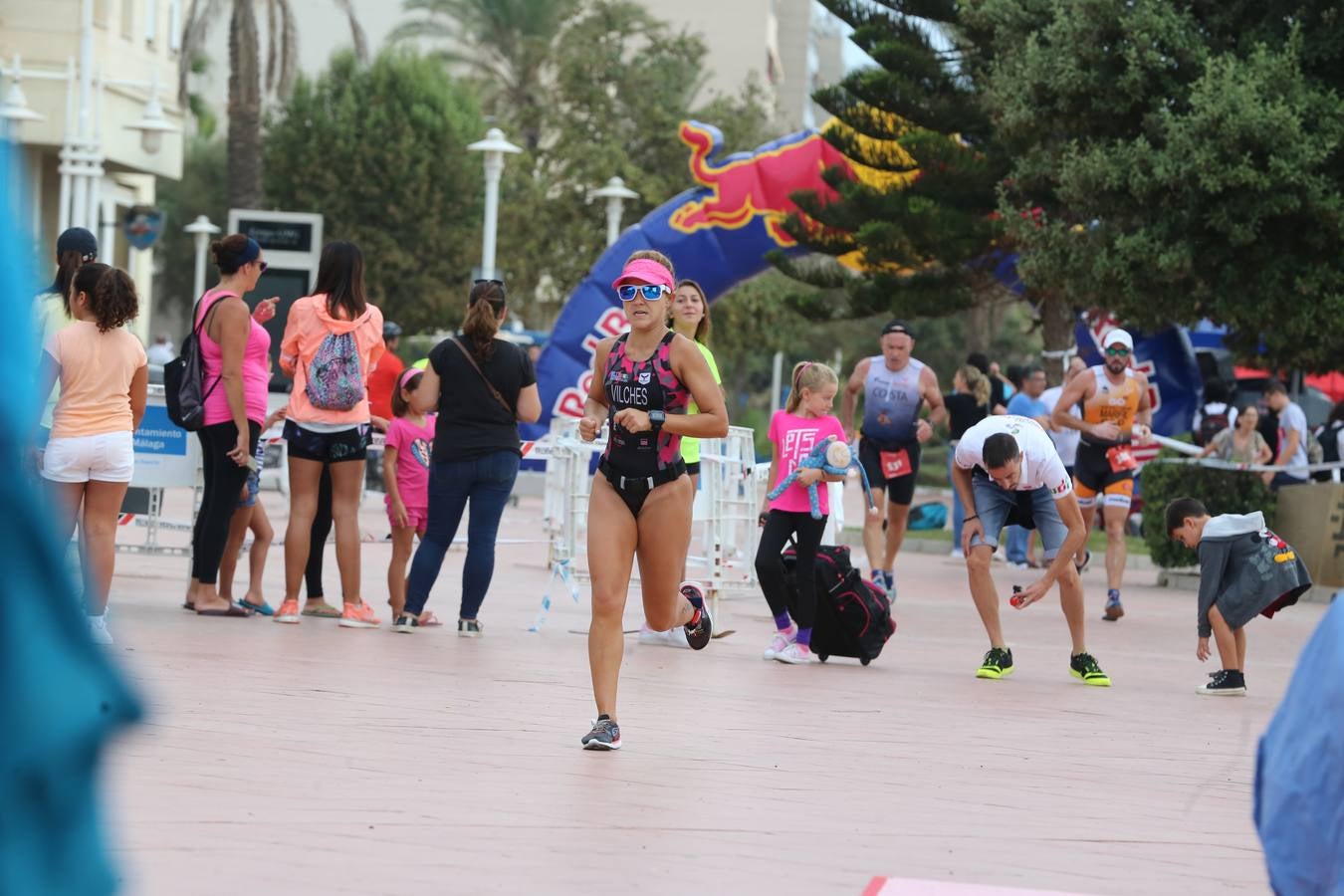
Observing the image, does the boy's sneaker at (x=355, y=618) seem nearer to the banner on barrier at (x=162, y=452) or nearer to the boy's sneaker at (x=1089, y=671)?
the banner on barrier at (x=162, y=452)

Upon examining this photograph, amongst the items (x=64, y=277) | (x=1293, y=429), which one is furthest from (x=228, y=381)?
(x=1293, y=429)

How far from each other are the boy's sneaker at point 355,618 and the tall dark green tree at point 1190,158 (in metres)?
10.7

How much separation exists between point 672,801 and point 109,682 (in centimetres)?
435

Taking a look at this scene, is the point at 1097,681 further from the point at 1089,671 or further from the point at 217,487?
the point at 217,487

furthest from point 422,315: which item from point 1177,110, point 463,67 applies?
point 1177,110

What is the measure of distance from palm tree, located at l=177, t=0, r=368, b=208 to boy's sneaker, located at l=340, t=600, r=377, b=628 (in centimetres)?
2765

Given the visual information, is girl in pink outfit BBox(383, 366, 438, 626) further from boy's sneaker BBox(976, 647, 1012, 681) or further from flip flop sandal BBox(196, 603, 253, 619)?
boy's sneaker BBox(976, 647, 1012, 681)

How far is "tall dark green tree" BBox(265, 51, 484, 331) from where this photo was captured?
170 feet

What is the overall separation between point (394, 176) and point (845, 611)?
43194mm

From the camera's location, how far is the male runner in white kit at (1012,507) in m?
9.80

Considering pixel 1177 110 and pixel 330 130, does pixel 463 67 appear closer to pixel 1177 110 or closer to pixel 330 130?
pixel 330 130

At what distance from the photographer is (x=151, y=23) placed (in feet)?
141

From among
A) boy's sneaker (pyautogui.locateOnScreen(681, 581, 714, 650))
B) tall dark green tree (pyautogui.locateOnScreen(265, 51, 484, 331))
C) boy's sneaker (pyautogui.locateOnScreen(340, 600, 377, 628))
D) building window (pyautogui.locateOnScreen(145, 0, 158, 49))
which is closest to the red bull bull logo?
boy's sneaker (pyautogui.locateOnScreen(340, 600, 377, 628))

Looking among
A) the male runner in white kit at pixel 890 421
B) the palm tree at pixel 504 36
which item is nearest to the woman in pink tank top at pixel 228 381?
the male runner in white kit at pixel 890 421
